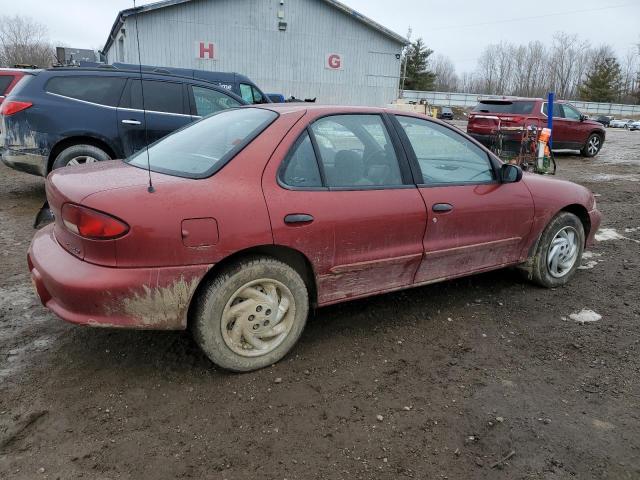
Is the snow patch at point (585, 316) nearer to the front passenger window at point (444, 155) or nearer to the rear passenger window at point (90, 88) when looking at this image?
the front passenger window at point (444, 155)

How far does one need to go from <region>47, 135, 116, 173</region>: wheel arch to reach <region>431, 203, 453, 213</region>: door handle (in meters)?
4.95

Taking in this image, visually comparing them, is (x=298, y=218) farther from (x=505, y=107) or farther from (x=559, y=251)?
(x=505, y=107)

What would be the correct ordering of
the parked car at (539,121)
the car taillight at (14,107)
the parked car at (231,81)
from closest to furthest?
the car taillight at (14,107), the parked car at (231,81), the parked car at (539,121)

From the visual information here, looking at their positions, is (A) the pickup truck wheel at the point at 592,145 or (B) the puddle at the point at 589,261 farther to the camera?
(A) the pickup truck wheel at the point at 592,145

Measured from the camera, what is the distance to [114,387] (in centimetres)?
277

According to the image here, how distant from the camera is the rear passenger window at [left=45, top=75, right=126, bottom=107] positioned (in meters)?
6.57

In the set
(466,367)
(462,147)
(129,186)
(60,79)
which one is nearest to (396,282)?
(466,367)

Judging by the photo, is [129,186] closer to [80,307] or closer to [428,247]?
[80,307]

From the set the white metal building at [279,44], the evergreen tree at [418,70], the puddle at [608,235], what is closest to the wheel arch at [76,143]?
the puddle at [608,235]

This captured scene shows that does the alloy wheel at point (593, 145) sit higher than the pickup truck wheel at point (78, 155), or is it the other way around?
the pickup truck wheel at point (78, 155)

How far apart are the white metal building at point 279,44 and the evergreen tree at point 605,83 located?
2082 inches

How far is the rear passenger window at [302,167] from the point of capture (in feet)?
9.55

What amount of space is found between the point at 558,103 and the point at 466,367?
46.2ft

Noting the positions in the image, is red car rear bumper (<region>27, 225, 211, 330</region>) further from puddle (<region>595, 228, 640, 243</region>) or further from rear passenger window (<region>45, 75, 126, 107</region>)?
puddle (<region>595, 228, 640, 243</region>)
